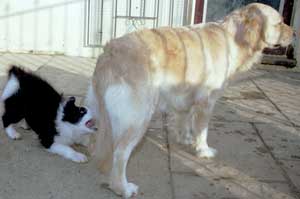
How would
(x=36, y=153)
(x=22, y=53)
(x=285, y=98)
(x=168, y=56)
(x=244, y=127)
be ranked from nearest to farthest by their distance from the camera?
(x=168, y=56)
(x=36, y=153)
(x=244, y=127)
(x=285, y=98)
(x=22, y=53)

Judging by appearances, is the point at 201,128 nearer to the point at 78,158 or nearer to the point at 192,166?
the point at 192,166

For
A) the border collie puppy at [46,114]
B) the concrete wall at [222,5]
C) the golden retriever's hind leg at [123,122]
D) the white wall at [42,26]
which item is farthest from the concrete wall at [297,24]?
the golden retriever's hind leg at [123,122]

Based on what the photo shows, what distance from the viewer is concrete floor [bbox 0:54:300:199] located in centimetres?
309

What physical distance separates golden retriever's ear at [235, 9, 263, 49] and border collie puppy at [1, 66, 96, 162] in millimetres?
1576

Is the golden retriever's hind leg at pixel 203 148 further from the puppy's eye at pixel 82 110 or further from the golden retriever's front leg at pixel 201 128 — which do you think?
the puppy's eye at pixel 82 110

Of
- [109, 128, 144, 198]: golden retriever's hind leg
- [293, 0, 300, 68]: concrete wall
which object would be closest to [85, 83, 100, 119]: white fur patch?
[109, 128, 144, 198]: golden retriever's hind leg

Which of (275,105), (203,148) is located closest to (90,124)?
(203,148)

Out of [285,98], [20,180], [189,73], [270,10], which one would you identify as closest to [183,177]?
[189,73]

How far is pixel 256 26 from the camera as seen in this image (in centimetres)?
367

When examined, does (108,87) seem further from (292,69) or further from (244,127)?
(292,69)

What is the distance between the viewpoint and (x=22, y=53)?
24.6ft

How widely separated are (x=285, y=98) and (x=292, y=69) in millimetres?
2090

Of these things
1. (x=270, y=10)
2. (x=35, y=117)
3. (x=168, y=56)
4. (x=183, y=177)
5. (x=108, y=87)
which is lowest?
(x=183, y=177)

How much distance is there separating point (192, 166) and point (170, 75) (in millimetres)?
885
